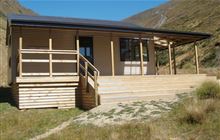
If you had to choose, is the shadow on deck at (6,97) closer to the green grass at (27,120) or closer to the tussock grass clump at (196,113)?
the green grass at (27,120)

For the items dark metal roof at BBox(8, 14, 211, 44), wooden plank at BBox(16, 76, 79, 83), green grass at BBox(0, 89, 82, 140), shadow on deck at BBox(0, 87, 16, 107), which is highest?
dark metal roof at BBox(8, 14, 211, 44)

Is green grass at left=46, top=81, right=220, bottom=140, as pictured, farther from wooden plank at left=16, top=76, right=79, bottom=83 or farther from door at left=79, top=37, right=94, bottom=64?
door at left=79, top=37, right=94, bottom=64

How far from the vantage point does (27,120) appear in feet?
38.0

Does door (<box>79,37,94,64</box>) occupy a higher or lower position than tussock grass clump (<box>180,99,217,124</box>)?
higher

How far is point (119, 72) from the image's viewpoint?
18.8 metres

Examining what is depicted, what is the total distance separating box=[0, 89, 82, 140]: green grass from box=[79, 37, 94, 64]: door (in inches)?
197

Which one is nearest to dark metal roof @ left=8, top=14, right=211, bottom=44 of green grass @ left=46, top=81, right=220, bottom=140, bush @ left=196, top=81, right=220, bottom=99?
bush @ left=196, top=81, right=220, bottom=99

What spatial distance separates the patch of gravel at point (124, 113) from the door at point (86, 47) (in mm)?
5993

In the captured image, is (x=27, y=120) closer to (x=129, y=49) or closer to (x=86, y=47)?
(x=86, y=47)

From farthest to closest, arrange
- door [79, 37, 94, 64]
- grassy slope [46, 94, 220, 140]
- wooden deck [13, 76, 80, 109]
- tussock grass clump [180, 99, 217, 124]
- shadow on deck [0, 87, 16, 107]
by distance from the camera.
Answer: door [79, 37, 94, 64] → shadow on deck [0, 87, 16, 107] → wooden deck [13, 76, 80, 109] → tussock grass clump [180, 99, 217, 124] → grassy slope [46, 94, 220, 140]

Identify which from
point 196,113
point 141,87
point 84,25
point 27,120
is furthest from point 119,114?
point 84,25

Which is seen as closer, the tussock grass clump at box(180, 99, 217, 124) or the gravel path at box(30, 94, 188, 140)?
the tussock grass clump at box(180, 99, 217, 124)

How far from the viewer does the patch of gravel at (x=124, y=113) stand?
10.3m

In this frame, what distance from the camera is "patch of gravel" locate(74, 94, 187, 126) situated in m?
10.3
